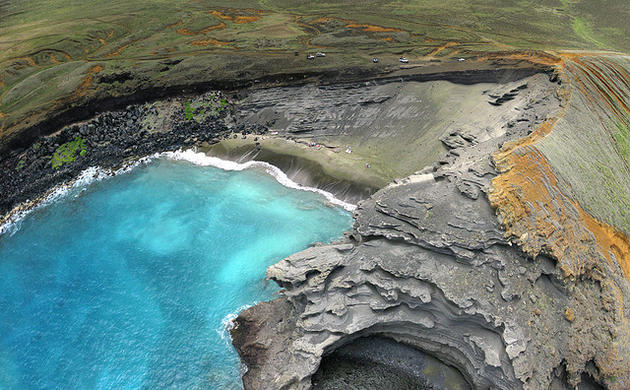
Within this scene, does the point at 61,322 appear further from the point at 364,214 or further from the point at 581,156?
the point at 581,156

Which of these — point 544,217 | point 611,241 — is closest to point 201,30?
point 544,217

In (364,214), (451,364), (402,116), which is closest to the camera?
(451,364)

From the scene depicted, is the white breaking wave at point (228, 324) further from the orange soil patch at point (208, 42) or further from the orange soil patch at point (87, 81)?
the orange soil patch at point (208, 42)

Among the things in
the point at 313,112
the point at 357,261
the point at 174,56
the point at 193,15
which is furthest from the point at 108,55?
the point at 357,261

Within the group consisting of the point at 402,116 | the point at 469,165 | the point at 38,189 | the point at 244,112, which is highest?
the point at 469,165

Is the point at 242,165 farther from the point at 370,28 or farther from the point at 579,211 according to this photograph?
the point at 579,211

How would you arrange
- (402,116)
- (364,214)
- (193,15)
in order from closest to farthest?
(364,214), (402,116), (193,15)

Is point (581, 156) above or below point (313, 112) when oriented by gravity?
above

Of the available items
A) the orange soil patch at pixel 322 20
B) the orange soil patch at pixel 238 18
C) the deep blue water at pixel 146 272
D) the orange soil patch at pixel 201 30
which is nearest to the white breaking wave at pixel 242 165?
the deep blue water at pixel 146 272
